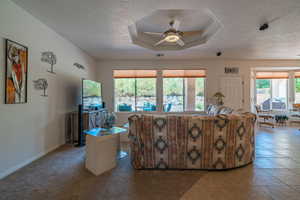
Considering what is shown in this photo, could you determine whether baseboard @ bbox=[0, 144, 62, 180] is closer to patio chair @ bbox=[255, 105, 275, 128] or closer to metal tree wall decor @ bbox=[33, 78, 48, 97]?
metal tree wall decor @ bbox=[33, 78, 48, 97]

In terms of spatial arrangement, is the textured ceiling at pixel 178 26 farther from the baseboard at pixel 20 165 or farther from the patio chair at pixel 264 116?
the patio chair at pixel 264 116

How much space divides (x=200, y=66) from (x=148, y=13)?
3.90 metres

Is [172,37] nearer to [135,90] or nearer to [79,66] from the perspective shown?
[79,66]

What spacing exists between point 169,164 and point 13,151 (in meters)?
2.56

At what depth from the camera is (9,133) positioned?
7.19ft

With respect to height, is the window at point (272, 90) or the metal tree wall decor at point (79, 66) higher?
the metal tree wall decor at point (79, 66)

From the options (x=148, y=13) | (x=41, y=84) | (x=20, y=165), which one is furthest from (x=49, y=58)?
(x=148, y=13)

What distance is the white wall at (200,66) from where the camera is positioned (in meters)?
5.73

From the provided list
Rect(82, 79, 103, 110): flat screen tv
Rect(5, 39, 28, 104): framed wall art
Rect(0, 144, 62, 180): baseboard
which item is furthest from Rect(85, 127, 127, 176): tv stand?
Rect(82, 79, 103, 110): flat screen tv

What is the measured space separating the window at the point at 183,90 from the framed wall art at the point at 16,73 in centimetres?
440

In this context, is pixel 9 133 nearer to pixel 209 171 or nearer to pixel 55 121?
pixel 55 121

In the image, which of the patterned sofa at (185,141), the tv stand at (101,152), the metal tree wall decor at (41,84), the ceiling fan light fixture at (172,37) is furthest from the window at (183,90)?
the metal tree wall decor at (41,84)

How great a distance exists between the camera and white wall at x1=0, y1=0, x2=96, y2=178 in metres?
2.13

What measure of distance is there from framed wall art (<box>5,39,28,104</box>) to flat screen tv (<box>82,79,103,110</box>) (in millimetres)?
1309
